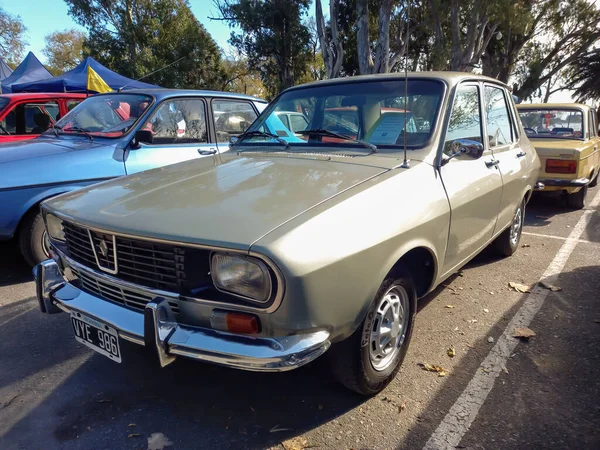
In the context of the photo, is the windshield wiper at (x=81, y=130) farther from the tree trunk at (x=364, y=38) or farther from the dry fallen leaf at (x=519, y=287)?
the tree trunk at (x=364, y=38)

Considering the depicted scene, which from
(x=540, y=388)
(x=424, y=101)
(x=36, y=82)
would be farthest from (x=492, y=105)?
(x=36, y=82)

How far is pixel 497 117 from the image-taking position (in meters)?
3.92

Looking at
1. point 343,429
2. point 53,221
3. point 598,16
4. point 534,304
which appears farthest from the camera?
point 598,16

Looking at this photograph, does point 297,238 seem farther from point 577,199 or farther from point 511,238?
point 577,199

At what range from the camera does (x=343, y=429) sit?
7.31 ft

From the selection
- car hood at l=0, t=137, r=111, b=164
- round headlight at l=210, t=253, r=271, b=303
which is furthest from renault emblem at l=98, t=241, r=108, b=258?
car hood at l=0, t=137, r=111, b=164

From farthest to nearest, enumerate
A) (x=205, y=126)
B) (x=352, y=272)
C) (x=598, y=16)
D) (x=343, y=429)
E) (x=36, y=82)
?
(x=598, y=16) → (x=36, y=82) → (x=205, y=126) → (x=343, y=429) → (x=352, y=272)

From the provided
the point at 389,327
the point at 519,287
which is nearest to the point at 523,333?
the point at 519,287

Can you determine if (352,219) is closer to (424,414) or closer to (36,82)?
(424,414)

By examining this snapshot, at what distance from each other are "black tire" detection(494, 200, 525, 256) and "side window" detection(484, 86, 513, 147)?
2.84ft

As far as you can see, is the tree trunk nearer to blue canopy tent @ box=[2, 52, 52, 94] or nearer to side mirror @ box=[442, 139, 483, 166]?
blue canopy tent @ box=[2, 52, 52, 94]

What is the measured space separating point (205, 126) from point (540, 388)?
4.19 meters

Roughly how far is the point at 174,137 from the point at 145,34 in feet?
75.9

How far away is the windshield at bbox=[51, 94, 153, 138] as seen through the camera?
4.61 m
